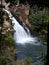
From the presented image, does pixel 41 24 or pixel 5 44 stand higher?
pixel 41 24

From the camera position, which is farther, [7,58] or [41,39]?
[7,58]

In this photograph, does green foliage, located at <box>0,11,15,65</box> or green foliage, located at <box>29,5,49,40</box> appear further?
green foliage, located at <box>0,11,15,65</box>

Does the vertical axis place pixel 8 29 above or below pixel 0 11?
below

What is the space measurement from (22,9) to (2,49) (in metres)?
13.5

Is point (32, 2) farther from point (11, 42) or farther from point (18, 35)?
point (18, 35)

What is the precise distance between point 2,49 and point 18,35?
12.9m

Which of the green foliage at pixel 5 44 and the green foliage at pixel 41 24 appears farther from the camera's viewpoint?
the green foliage at pixel 5 44

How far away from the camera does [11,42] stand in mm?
5016

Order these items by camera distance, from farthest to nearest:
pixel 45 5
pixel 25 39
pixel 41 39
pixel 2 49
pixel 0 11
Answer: pixel 25 39 < pixel 2 49 < pixel 0 11 < pixel 41 39 < pixel 45 5

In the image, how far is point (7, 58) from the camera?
16.2 feet

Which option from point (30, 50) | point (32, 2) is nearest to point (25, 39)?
point (30, 50)

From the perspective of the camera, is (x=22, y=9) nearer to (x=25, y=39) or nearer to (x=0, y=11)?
(x=25, y=39)

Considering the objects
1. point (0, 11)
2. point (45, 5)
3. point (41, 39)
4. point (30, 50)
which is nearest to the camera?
point (45, 5)

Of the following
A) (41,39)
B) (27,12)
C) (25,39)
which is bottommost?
(25,39)
